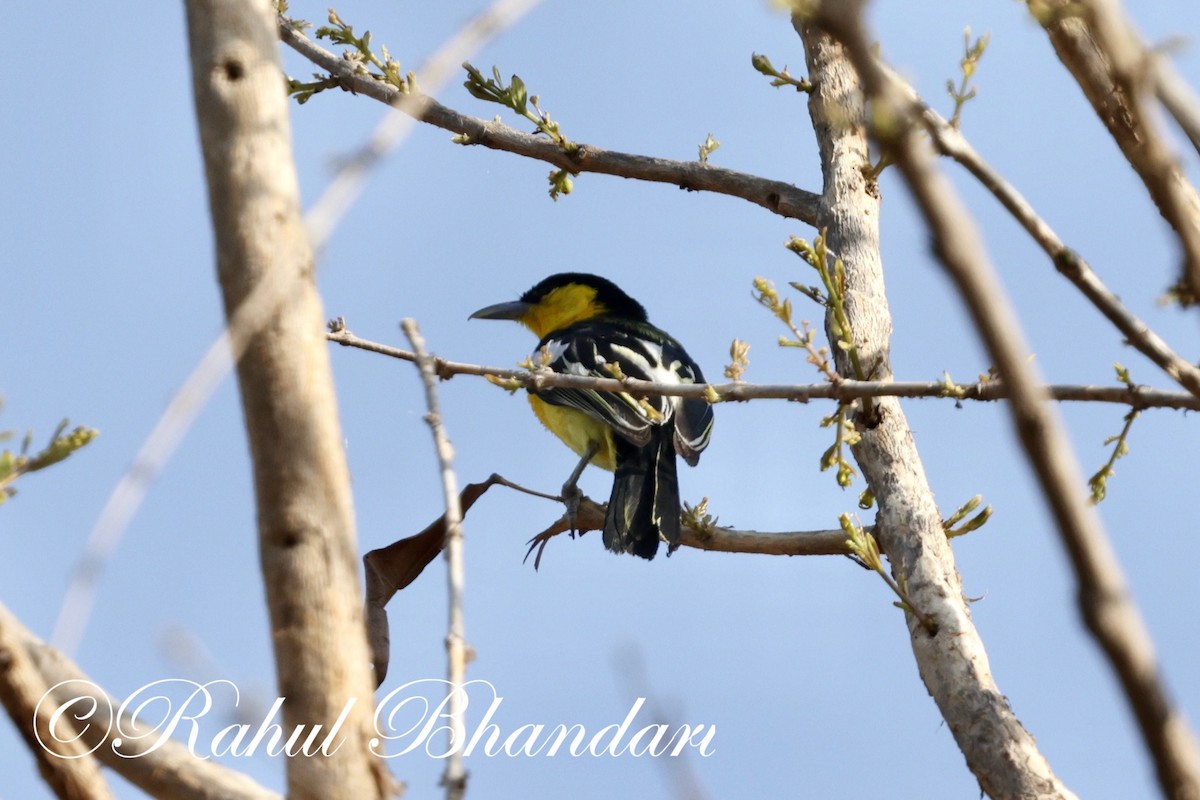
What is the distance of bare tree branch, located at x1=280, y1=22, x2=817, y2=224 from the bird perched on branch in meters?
0.85

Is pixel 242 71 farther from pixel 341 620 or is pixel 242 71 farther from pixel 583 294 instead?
pixel 583 294

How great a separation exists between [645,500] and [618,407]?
47 cm

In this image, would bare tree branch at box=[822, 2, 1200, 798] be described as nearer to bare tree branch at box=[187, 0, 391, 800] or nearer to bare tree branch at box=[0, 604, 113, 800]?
bare tree branch at box=[187, 0, 391, 800]

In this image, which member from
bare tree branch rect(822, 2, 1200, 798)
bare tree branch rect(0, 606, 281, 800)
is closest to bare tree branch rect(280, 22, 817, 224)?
bare tree branch rect(0, 606, 281, 800)

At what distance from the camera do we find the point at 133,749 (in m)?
1.92

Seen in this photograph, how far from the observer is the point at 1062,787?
11.6 ft

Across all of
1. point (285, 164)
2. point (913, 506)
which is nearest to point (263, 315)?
point (285, 164)

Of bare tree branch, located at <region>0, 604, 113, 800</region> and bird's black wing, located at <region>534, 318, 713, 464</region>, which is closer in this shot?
bare tree branch, located at <region>0, 604, 113, 800</region>

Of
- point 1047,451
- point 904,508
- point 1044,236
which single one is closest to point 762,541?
point 904,508

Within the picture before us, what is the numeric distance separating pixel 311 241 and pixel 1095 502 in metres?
2.56

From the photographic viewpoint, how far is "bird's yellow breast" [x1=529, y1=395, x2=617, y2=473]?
281 inches

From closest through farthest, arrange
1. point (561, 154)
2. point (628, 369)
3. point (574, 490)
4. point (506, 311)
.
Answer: point (561, 154) < point (574, 490) < point (628, 369) < point (506, 311)

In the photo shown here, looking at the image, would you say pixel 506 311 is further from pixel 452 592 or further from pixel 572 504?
pixel 452 592

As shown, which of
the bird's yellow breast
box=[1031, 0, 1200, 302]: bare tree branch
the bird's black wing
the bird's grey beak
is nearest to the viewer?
box=[1031, 0, 1200, 302]: bare tree branch
